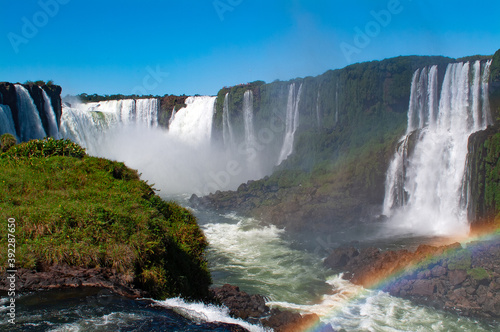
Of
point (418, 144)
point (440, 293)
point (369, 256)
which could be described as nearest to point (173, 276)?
point (440, 293)

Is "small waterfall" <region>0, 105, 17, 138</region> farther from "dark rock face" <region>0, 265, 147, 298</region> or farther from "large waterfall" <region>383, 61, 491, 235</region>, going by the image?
"large waterfall" <region>383, 61, 491, 235</region>

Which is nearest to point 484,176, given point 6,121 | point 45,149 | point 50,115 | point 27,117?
point 45,149

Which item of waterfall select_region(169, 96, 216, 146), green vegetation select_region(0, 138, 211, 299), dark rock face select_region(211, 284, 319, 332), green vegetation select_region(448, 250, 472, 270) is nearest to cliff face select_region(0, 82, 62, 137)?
waterfall select_region(169, 96, 216, 146)

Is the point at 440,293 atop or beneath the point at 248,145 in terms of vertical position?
beneath

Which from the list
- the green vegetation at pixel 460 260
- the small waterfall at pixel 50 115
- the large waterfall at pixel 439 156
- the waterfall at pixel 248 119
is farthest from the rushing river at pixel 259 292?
the small waterfall at pixel 50 115

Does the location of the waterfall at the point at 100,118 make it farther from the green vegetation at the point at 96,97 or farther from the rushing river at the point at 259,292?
the rushing river at the point at 259,292

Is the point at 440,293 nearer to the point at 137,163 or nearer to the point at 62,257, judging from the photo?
the point at 62,257
